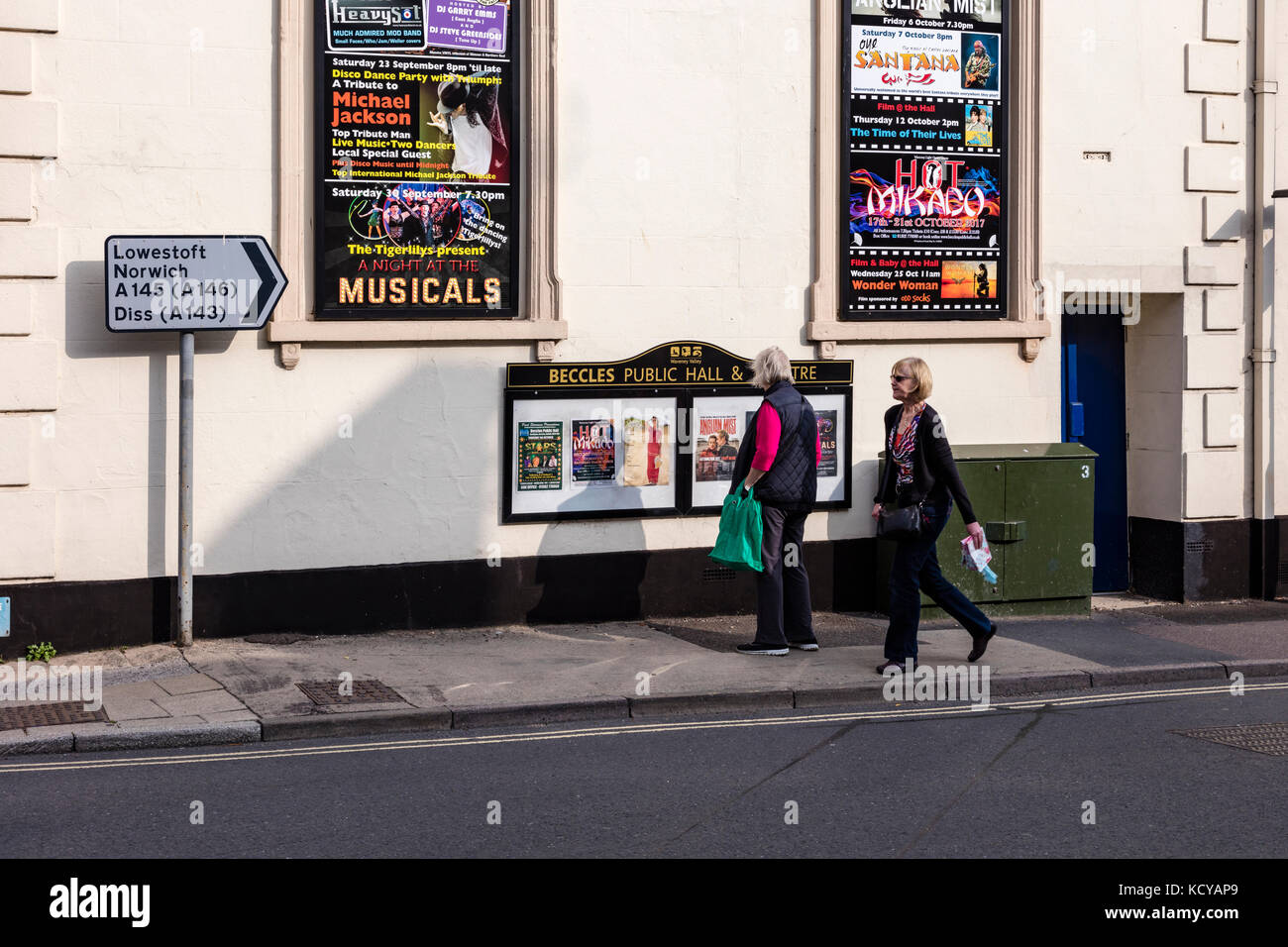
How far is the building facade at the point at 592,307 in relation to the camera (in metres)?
10.3

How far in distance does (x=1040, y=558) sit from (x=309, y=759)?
650 cm

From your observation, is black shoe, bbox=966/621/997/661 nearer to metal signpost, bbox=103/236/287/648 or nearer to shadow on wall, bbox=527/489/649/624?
shadow on wall, bbox=527/489/649/624

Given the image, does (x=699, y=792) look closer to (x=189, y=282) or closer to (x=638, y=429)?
(x=638, y=429)

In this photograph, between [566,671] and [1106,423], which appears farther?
[1106,423]

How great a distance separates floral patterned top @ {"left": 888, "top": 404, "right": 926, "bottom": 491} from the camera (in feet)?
32.4

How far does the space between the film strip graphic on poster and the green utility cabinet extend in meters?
1.36

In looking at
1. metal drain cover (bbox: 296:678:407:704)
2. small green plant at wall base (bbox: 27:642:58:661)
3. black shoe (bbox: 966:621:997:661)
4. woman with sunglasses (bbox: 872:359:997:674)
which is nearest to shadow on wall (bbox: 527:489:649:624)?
metal drain cover (bbox: 296:678:407:704)

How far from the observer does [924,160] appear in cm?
1260

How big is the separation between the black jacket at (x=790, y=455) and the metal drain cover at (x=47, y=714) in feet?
14.4

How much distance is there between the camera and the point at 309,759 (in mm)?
8055

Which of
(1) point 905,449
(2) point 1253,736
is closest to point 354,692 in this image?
(1) point 905,449

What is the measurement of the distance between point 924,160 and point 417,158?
408 centimetres
